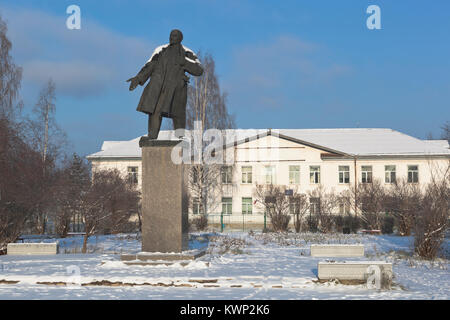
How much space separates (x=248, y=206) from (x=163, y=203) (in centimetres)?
2804

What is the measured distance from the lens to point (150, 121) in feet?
34.9

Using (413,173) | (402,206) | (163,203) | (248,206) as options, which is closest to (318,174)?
(248,206)

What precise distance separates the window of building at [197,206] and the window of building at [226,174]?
3352 millimetres

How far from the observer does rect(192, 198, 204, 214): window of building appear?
1380 inches

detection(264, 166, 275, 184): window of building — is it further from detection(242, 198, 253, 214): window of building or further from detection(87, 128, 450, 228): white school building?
detection(242, 198, 253, 214): window of building

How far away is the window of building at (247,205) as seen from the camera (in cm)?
3762

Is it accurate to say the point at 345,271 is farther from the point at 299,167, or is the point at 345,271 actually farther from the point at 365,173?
the point at 365,173

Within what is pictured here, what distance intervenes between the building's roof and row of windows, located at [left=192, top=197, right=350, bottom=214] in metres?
4.79

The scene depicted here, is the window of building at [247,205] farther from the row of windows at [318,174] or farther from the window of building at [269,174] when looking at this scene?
the window of building at [269,174]

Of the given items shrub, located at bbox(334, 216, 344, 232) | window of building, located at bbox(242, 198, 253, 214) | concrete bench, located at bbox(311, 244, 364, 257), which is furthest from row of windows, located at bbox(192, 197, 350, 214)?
concrete bench, located at bbox(311, 244, 364, 257)

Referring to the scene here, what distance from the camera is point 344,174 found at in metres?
37.8
